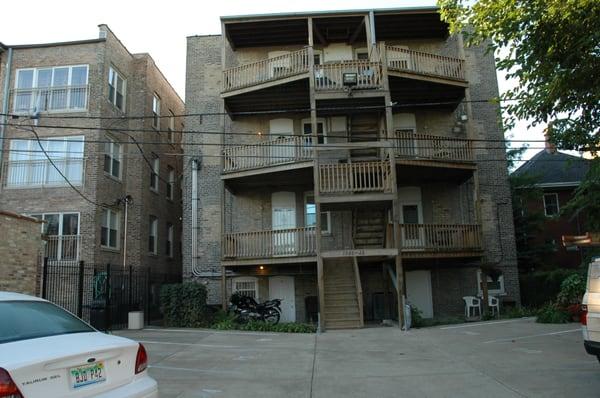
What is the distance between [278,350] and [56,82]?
15.9 metres

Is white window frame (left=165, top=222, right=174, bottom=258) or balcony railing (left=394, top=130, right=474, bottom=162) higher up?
balcony railing (left=394, top=130, right=474, bottom=162)

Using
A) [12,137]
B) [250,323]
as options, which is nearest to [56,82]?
[12,137]

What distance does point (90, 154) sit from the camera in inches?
812

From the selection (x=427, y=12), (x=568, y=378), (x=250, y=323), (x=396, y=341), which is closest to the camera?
(x=568, y=378)

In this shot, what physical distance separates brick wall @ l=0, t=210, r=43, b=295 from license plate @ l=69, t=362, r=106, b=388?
9.26m

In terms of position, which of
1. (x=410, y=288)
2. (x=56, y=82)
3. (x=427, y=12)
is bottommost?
(x=410, y=288)

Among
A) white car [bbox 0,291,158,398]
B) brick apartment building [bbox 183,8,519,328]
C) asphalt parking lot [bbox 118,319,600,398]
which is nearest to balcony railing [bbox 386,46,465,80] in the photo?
brick apartment building [bbox 183,8,519,328]

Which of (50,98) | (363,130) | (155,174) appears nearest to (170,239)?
(155,174)

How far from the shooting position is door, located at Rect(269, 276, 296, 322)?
2011 cm

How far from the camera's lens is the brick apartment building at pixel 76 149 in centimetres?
2020

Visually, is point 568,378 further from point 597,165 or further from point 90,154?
point 90,154

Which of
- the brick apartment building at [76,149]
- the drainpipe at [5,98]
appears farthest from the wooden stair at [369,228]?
the drainpipe at [5,98]

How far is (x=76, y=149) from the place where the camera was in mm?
20875

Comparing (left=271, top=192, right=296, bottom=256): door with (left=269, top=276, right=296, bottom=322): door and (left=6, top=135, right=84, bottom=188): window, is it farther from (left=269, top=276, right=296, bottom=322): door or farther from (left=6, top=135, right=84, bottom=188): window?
(left=6, top=135, right=84, bottom=188): window
